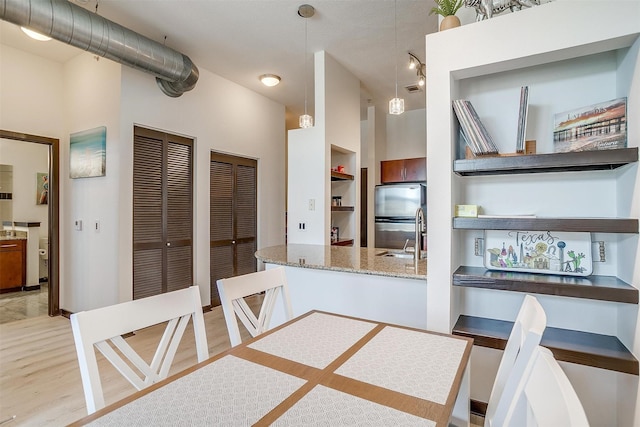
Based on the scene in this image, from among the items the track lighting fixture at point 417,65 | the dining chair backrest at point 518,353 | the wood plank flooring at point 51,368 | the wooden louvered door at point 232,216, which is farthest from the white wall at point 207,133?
the dining chair backrest at point 518,353

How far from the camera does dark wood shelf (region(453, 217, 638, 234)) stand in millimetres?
1455

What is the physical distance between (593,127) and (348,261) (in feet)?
5.12

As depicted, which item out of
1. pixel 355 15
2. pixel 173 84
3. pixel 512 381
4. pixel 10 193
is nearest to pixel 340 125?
pixel 355 15

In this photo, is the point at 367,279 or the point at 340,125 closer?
the point at 367,279

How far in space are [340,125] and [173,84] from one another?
1.89 meters

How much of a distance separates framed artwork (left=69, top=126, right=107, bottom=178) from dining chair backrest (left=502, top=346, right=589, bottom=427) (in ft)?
12.5

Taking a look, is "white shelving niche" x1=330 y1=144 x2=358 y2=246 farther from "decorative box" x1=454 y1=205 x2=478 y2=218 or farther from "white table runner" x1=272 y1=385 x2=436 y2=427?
"white table runner" x1=272 y1=385 x2=436 y2=427

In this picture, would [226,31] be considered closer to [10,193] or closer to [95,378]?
[95,378]

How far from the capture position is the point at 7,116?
3.46 m

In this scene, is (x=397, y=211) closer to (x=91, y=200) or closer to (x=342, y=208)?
(x=342, y=208)

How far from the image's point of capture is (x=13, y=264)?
4.73 m

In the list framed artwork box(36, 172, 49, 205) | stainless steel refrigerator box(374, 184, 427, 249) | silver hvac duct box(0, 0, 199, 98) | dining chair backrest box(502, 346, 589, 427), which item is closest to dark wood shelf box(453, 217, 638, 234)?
dining chair backrest box(502, 346, 589, 427)

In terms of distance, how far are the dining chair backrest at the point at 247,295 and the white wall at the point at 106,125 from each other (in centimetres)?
232

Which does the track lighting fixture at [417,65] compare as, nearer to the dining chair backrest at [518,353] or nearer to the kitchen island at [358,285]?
the kitchen island at [358,285]
